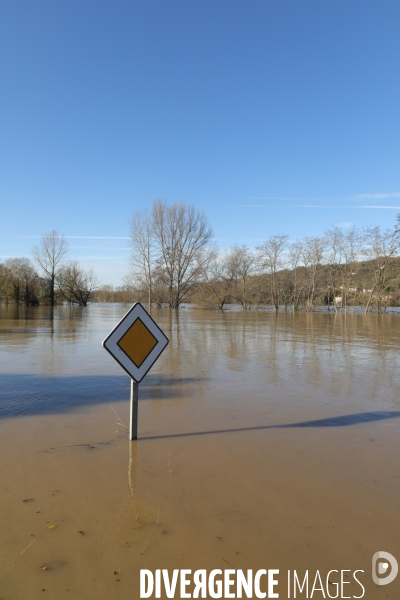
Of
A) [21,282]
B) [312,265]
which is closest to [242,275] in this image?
[312,265]

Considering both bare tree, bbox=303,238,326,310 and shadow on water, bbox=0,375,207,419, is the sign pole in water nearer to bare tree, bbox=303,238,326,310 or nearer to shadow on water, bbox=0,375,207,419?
shadow on water, bbox=0,375,207,419

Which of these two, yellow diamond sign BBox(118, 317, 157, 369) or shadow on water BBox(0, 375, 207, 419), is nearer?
yellow diamond sign BBox(118, 317, 157, 369)

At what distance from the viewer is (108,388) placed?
566cm

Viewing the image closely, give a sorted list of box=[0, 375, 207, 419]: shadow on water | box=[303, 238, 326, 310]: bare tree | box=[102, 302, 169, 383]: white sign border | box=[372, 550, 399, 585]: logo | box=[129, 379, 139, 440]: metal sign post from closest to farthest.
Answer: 1. box=[372, 550, 399, 585]: logo
2. box=[102, 302, 169, 383]: white sign border
3. box=[129, 379, 139, 440]: metal sign post
4. box=[0, 375, 207, 419]: shadow on water
5. box=[303, 238, 326, 310]: bare tree

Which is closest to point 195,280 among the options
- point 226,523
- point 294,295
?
point 294,295

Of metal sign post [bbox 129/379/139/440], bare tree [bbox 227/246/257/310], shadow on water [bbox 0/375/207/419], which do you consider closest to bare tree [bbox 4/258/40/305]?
bare tree [bbox 227/246/257/310]

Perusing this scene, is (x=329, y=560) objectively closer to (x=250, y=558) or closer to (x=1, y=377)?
(x=250, y=558)

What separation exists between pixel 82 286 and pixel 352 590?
2599 inches

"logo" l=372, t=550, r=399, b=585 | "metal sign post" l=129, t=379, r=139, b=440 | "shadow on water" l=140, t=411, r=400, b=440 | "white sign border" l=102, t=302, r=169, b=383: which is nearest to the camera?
"logo" l=372, t=550, r=399, b=585

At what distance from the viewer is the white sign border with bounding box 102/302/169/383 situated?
3.33m

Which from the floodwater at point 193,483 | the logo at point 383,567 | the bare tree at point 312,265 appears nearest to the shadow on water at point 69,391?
the floodwater at point 193,483

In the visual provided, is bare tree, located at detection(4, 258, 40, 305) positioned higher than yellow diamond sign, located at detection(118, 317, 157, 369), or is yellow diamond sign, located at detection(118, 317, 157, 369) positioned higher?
bare tree, located at detection(4, 258, 40, 305)

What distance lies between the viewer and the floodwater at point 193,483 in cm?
190

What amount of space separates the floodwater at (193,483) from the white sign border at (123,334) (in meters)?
0.70
